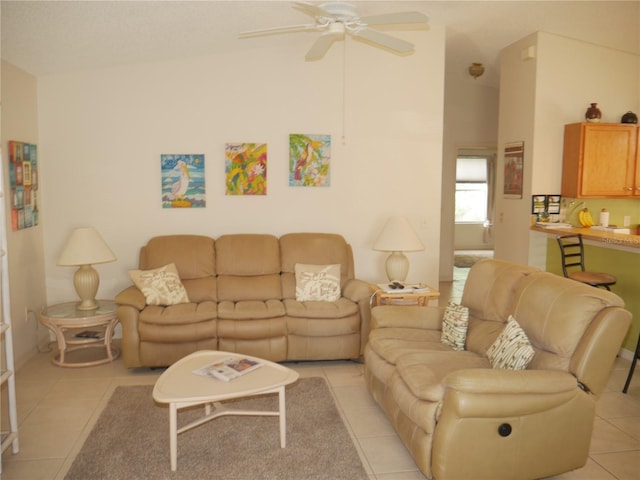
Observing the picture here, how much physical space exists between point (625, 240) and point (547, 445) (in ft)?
7.94

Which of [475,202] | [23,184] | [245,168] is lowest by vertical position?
[475,202]

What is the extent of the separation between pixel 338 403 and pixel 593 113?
4133 millimetres

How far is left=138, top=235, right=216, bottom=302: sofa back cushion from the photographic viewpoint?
188 inches

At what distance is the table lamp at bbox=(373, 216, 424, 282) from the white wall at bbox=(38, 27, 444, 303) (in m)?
0.68

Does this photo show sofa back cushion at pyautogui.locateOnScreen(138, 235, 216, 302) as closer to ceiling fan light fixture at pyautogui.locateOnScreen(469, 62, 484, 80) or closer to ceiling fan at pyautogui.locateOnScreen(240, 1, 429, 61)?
ceiling fan at pyautogui.locateOnScreen(240, 1, 429, 61)

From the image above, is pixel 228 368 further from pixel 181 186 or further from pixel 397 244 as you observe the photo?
pixel 181 186

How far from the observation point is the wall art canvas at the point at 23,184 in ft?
14.5

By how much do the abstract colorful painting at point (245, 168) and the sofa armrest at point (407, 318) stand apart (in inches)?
78.3

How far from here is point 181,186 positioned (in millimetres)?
5223

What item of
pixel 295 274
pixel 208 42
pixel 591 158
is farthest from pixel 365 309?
pixel 591 158

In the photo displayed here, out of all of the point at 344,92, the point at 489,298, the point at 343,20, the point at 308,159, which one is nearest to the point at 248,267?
the point at 308,159

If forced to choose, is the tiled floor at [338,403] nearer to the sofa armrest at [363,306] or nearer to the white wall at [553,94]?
the sofa armrest at [363,306]

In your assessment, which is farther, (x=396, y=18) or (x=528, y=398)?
(x=396, y=18)

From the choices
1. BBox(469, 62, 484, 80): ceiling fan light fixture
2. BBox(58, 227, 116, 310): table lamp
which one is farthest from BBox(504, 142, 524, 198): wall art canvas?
BBox(58, 227, 116, 310): table lamp
